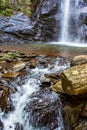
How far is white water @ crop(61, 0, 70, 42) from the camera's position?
45.8ft

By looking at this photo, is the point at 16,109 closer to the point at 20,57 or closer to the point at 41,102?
the point at 41,102

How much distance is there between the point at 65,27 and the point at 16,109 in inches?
365

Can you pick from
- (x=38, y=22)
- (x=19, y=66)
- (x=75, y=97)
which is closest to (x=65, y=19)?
(x=38, y=22)

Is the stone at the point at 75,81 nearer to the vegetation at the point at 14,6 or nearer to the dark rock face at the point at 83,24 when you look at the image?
the dark rock face at the point at 83,24

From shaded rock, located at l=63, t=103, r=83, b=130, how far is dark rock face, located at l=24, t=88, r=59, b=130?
1.08 feet

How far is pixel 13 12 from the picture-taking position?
14.6 m

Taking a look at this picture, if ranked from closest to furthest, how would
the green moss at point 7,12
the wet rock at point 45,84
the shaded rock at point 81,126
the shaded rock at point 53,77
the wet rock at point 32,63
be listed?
1. the shaded rock at point 81,126
2. the wet rock at point 45,84
3. the shaded rock at point 53,77
4. the wet rock at point 32,63
5. the green moss at point 7,12

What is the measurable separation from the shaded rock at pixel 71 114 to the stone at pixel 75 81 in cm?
31

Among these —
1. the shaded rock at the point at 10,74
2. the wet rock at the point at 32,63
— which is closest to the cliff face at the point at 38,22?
the wet rock at the point at 32,63

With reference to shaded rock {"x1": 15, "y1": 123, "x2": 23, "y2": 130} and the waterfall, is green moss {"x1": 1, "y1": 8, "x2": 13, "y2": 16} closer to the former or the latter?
the waterfall

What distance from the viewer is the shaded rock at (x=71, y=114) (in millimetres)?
4633

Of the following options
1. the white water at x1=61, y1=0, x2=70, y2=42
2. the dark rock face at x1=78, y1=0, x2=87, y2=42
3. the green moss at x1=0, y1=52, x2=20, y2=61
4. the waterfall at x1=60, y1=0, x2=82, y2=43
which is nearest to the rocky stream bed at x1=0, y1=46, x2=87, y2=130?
the green moss at x1=0, y1=52, x2=20, y2=61

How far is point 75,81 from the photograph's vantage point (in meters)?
4.46

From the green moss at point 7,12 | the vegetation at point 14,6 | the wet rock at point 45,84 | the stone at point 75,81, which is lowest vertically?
the wet rock at point 45,84
